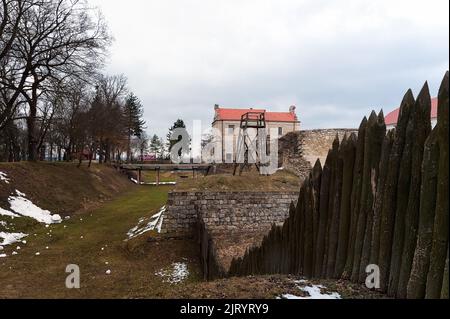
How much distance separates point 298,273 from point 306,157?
51.7ft

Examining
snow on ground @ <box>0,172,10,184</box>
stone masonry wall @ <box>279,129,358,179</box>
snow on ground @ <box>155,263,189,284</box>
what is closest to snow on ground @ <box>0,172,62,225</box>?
snow on ground @ <box>0,172,10,184</box>

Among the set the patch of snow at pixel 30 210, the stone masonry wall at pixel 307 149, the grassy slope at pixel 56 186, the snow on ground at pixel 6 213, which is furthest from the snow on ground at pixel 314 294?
the stone masonry wall at pixel 307 149

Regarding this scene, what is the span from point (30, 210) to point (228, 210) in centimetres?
1036

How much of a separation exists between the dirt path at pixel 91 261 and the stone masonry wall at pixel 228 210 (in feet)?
3.23

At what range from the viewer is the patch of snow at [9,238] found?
1209cm

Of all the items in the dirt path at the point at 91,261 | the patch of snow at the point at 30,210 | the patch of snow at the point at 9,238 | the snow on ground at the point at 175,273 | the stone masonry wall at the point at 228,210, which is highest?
the stone masonry wall at the point at 228,210

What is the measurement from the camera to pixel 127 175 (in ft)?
137

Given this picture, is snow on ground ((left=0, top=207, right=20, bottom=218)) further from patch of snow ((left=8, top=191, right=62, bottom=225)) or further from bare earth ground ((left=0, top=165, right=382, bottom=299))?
bare earth ground ((left=0, top=165, right=382, bottom=299))

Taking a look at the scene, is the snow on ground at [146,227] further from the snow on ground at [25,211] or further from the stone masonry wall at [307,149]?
the stone masonry wall at [307,149]

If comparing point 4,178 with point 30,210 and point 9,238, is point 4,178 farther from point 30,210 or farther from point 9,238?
point 9,238

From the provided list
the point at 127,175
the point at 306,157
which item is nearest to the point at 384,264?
the point at 306,157

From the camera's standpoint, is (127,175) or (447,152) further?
(127,175)
